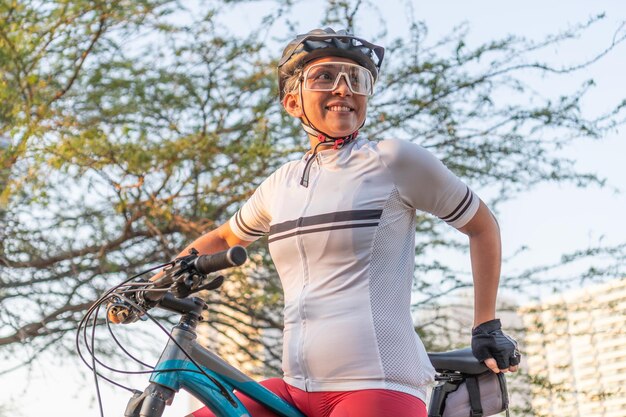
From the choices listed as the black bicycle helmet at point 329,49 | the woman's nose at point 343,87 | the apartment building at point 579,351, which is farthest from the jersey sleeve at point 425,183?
the apartment building at point 579,351

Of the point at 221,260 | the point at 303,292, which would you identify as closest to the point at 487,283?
the point at 303,292

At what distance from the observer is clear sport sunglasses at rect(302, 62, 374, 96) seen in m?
2.60

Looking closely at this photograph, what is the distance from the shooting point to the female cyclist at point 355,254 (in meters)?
2.29

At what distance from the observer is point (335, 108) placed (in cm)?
261

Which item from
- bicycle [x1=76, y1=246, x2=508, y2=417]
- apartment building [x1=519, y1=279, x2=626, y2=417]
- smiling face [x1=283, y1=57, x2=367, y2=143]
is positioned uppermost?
apartment building [x1=519, y1=279, x2=626, y2=417]

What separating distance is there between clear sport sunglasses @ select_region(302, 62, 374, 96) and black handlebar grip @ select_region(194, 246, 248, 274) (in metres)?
0.79

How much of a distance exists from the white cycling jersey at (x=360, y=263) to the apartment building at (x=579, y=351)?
4172 mm

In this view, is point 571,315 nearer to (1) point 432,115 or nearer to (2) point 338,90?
(1) point 432,115

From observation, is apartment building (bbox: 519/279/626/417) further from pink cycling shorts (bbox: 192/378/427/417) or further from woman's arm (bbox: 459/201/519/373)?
pink cycling shorts (bbox: 192/378/427/417)

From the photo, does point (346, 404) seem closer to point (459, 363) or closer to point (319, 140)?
point (459, 363)

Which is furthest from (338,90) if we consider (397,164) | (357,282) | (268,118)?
(268,118)

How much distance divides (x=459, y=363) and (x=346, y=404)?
1.65 feet

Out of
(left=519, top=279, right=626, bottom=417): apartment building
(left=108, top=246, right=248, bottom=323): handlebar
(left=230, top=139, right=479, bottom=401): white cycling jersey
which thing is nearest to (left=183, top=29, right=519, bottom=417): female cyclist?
(left=230, top=139, right=479, bottom=401): white cycling jersey

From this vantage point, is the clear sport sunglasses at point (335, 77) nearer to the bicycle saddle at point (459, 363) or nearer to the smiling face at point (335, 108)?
the smiling face at point (335, 108)
